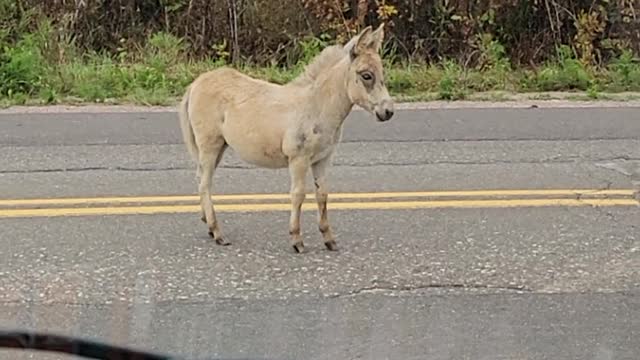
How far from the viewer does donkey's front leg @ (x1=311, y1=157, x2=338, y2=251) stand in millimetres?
6531

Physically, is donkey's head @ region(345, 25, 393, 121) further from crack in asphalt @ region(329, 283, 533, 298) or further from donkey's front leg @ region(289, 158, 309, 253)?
crack in asphalt @ region(329, 283, 533, 298)

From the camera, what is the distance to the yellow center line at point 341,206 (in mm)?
7281

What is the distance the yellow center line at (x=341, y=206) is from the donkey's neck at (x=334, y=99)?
1131 millimetres

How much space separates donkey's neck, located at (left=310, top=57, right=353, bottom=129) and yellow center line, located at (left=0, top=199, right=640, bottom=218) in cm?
113

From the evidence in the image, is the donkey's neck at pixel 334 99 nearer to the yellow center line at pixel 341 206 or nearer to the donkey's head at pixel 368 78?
the donkey's head at pixel 368 78

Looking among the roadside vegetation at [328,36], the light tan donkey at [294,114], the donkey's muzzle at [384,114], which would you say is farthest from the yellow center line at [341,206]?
the roadside vegetation at [328,36]

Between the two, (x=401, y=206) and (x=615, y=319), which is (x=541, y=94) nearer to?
(x=401, y=206)

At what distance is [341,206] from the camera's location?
7.55m

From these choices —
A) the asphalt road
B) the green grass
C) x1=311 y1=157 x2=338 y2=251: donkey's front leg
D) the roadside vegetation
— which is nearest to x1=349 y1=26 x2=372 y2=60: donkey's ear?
x1=311 y1=157 x2=338 y2=251: donkey's front leg

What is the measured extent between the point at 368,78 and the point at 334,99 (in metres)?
0.26

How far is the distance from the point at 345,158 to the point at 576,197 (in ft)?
6.71

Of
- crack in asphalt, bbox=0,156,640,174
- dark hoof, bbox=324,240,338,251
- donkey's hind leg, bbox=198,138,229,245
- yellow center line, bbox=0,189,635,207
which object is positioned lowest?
crack in asphalt, bbox=0,156,640,174

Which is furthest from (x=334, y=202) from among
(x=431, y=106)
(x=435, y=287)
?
(x=431, y=106)

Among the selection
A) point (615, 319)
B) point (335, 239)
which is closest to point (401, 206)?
point (335, 239)
